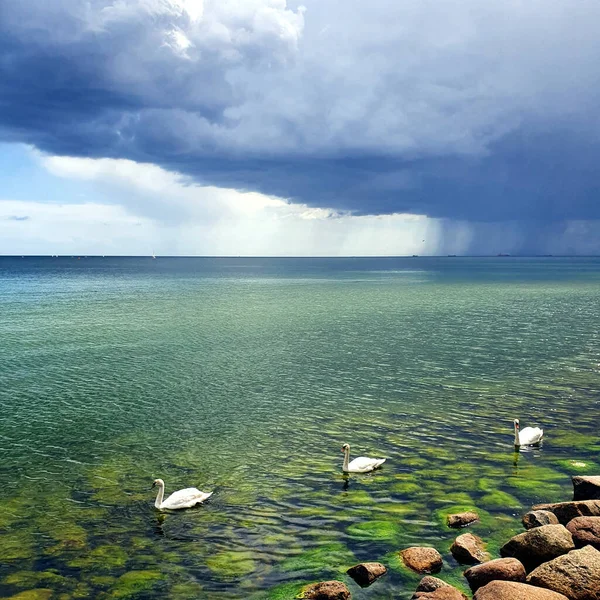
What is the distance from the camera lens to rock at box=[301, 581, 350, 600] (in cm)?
1605

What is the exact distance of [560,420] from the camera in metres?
34.0

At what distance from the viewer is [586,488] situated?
835 inches

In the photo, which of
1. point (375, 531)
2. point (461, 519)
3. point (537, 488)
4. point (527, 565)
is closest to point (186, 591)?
point (375, 531)

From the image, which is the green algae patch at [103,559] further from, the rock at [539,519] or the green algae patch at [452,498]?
the rock at [539,519]

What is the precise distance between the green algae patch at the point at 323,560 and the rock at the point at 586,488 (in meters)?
9.52

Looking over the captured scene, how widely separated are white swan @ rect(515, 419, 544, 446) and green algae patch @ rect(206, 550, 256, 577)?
16.4 metres

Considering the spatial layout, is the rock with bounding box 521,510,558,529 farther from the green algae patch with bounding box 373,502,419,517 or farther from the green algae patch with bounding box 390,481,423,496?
the green algae patch with bounding box 390,481,423,496

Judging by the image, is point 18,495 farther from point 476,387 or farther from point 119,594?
point 476,387

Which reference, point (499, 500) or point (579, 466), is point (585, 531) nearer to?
point (499, 500)

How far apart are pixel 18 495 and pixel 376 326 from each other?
59028mm

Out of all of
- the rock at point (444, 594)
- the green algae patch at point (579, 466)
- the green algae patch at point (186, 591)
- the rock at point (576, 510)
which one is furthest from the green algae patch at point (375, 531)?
the green algae patch at point (579, 466)

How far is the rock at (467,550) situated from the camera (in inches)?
711

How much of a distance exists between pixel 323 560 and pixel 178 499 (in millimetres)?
6983

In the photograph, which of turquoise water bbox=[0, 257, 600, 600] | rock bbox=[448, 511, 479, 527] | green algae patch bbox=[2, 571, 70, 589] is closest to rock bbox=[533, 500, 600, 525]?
turquoise water bbox=[0, 257, 600, 600]
